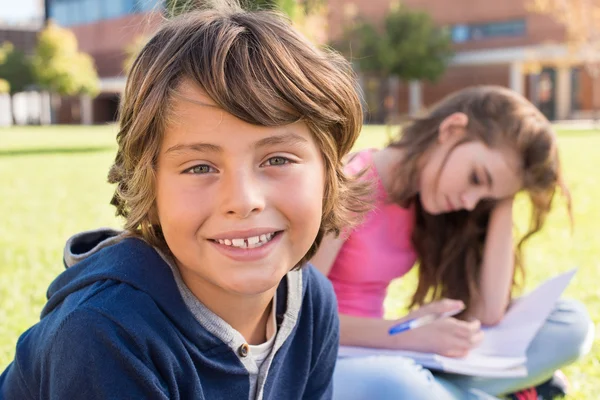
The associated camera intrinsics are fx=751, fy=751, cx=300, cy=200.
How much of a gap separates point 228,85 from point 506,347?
1599 mm

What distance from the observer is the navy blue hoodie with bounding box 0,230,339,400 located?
133 cm

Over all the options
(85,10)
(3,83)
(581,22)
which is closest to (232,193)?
(581,22)

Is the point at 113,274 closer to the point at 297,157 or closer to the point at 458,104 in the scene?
the point at 297,157

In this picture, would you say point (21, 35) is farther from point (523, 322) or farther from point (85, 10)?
point (523, 322)

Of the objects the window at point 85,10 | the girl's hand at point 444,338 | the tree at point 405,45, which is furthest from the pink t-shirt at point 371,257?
the window at point 85,10

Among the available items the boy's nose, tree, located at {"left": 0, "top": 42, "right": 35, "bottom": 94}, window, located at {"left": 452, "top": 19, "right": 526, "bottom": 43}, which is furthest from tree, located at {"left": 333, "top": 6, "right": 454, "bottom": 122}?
the boy's nose

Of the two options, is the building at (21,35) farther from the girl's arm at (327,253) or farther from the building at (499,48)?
the girl's arm at (327,253)

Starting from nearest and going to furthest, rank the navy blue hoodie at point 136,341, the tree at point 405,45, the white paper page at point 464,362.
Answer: the navy blue hoodie at point 136,341 → the white paper page at point 464,362 → the tree at point 405,45

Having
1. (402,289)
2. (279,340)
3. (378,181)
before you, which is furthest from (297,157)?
(402,289)

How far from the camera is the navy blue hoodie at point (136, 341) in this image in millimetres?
1331

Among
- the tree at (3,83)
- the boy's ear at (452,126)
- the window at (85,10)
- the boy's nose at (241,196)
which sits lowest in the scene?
the tree at (3,83)

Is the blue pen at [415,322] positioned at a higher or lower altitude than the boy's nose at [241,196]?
lower

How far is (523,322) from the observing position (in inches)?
106

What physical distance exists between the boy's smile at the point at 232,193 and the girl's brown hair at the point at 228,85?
27mm
